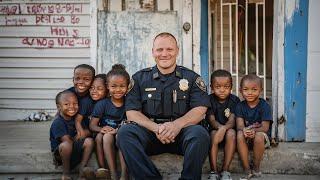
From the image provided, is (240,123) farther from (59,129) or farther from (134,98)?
(59,129)

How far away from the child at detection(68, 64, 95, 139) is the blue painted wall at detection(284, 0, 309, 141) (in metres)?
2.09

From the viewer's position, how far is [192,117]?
13.5 ft

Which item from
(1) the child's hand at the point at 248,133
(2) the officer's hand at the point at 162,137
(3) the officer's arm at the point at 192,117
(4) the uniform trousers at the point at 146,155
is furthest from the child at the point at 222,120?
(2) the officer's hand at the point at 162,137

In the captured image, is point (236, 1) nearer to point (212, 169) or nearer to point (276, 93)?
point (276, 93)

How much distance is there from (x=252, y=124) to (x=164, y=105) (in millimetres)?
887

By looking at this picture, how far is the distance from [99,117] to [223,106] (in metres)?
1.22

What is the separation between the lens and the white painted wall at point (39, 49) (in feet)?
22.4

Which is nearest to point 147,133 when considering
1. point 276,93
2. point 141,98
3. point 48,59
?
point 141,98

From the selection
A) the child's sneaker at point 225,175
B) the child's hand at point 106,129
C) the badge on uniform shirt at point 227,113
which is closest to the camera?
the child's sneaker at point 225,175

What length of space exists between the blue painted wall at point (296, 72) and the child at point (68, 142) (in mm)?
2182

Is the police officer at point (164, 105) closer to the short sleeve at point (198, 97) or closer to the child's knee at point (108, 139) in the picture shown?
the short sleeve at point (198, 97)

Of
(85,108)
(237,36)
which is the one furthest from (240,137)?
(237,36)

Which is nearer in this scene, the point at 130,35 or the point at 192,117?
the point at 192,117

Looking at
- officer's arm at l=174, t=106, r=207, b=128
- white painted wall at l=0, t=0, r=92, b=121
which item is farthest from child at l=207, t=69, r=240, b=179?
white painted wall at l=0, t=0, r=92, b=121
